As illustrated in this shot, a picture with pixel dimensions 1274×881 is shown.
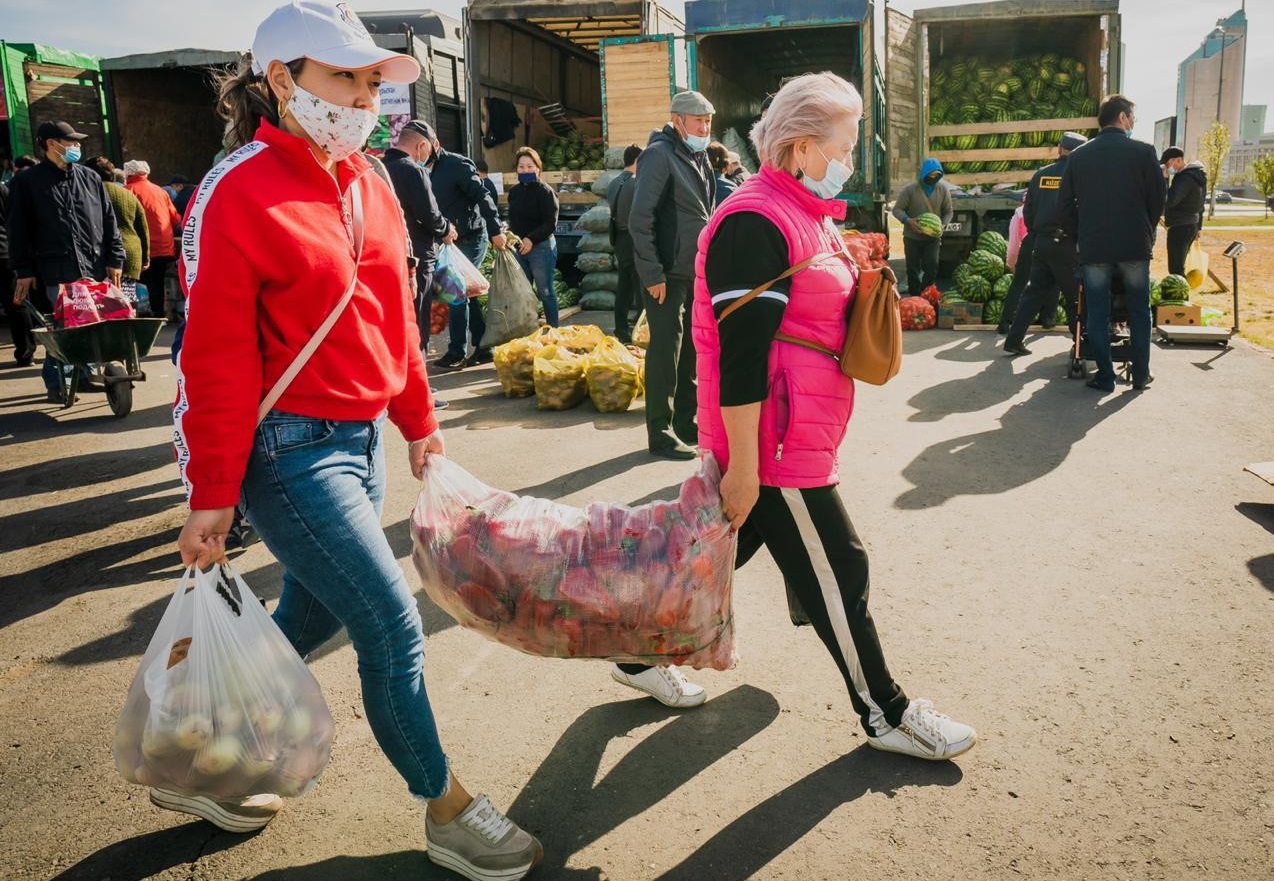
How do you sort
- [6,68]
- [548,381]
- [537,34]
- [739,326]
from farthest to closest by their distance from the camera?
[537,34] → [6,68] → [548,381] → [739,326]

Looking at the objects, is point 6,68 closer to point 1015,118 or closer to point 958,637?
point 1015,118

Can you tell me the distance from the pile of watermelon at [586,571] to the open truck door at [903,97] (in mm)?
12024

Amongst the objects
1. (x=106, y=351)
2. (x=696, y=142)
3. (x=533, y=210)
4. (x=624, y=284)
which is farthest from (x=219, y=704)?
(x=533, y=210)

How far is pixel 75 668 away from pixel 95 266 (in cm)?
536

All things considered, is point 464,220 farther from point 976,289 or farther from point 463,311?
point 976,289

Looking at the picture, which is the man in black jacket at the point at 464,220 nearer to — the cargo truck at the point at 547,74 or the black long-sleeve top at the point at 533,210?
the black long-sleeve top at the point at 533,210

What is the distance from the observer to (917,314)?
11.3 meters

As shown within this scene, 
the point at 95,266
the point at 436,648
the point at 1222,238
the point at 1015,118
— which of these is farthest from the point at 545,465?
the point at 1222,238

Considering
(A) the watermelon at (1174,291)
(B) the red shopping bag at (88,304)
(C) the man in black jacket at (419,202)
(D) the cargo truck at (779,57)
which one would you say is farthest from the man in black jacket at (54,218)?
(A) the watermelon at (1174,291)

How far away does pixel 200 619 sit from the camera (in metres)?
2.25

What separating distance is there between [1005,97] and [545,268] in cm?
732

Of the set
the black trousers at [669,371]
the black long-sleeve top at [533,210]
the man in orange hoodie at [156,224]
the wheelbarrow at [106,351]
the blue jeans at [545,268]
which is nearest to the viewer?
the black trousers at [669,371]

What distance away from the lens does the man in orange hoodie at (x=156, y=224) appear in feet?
38.8

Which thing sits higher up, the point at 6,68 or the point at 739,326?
the point at 6,68
